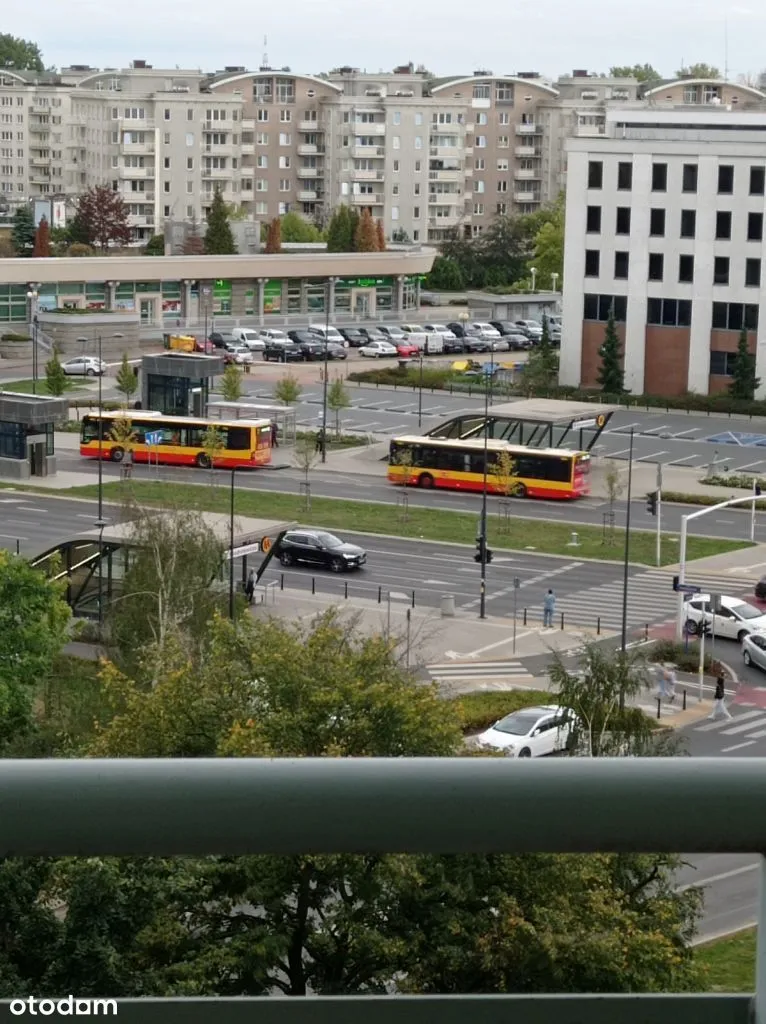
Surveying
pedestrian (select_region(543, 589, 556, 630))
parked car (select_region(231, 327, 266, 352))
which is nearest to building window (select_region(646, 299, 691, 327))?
parked car (select_region(231, 327, 266, 352))

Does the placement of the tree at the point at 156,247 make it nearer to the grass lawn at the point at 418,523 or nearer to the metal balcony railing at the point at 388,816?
the grass lawn at the point at 418,523

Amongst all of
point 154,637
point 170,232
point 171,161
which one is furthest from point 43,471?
point 171,161

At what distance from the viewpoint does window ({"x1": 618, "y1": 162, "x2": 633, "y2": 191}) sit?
69625mm

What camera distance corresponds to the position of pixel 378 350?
79375 mm

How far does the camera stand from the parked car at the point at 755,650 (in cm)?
3288

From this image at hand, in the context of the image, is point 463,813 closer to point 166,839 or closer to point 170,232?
point 166,839

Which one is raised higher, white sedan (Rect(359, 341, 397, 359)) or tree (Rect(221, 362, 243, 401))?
white sedan (Rect(359, 341, 397, 359))

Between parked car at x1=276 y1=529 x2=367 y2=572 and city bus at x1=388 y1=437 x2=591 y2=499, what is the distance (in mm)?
8982

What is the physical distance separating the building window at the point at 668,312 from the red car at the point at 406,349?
12515 mm

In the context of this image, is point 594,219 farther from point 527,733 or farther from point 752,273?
point 527,733

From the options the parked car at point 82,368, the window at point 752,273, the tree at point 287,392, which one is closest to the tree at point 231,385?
the tree at point 287,392

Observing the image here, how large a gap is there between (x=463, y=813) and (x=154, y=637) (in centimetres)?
2427

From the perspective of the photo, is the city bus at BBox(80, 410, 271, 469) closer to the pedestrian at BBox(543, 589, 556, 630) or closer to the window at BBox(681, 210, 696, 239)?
the pedestrian at BBox(543, 589, 556, 630)

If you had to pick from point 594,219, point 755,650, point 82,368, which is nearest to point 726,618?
point 755,650
